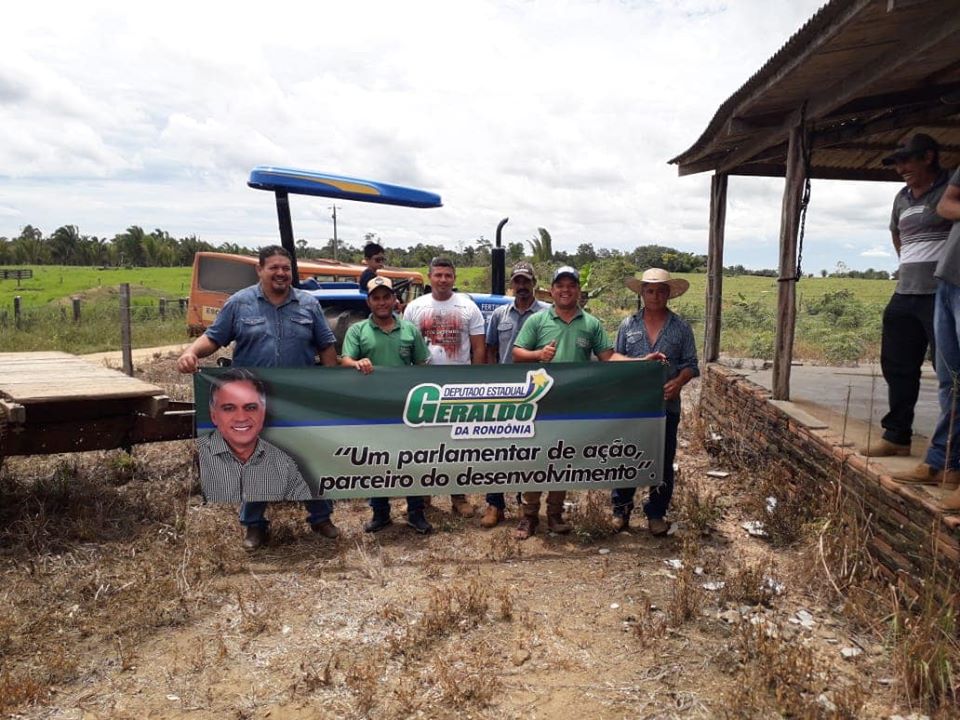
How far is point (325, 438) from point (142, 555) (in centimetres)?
129

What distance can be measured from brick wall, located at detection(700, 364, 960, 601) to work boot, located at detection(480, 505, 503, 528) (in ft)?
7.13

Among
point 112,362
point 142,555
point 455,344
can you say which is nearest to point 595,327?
point 455,344

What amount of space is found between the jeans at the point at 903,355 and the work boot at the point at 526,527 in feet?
7.43

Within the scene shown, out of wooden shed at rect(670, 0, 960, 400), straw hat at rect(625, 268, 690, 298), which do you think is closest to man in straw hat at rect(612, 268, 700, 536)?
straw hat at rect(625, 268, 690, 298)

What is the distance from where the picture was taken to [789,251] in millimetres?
5500

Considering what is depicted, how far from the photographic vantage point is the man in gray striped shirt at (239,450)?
4191mm

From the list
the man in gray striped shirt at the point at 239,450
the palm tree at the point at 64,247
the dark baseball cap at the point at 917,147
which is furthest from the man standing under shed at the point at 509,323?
the palm tree at the point at 64,247

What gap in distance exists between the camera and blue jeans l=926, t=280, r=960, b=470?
329 centimetres

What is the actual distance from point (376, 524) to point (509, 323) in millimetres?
1692

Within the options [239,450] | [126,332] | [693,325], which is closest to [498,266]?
[239,450]

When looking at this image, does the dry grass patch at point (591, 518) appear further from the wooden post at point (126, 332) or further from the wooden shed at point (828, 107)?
the wooden post at point (126, 332)

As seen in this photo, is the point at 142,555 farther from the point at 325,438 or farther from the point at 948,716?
the point at 948,716

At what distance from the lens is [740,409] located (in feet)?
20.9

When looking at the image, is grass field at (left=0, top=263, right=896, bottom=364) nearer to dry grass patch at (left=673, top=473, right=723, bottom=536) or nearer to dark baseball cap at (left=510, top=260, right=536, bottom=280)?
dry grass patch at (left=673, top=473, right=723, bottom=536)
